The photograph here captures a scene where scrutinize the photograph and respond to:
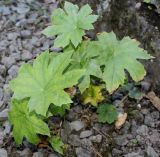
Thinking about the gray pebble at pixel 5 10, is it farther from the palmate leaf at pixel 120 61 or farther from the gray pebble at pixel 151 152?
the gray pebble at pixel 151 152

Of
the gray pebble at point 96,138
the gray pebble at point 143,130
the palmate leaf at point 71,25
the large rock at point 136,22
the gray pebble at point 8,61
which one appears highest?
the palmate leaf at point 71,25

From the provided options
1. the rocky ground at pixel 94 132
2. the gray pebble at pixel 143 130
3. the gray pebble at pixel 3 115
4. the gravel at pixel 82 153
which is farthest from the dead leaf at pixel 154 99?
the gray pebble at pixel 3 115

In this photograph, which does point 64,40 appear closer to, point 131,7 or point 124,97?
point 124,97

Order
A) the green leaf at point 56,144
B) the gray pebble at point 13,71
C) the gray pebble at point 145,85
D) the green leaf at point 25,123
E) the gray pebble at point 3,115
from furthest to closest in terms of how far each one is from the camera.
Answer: the gray pebble at point 13,71 < the gray pebble at point 145,85 < the gray pebble at point 3,115 < the green leaf at point 56,144 < the green leaf at point 25,123

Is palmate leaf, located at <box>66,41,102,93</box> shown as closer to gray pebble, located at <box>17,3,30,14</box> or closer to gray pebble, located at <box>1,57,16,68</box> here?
gray pebble, located at <box>1,57,16,68</box>

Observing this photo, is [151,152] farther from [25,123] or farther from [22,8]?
[22,8]

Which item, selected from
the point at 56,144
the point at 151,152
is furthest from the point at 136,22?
the point at 56,144
